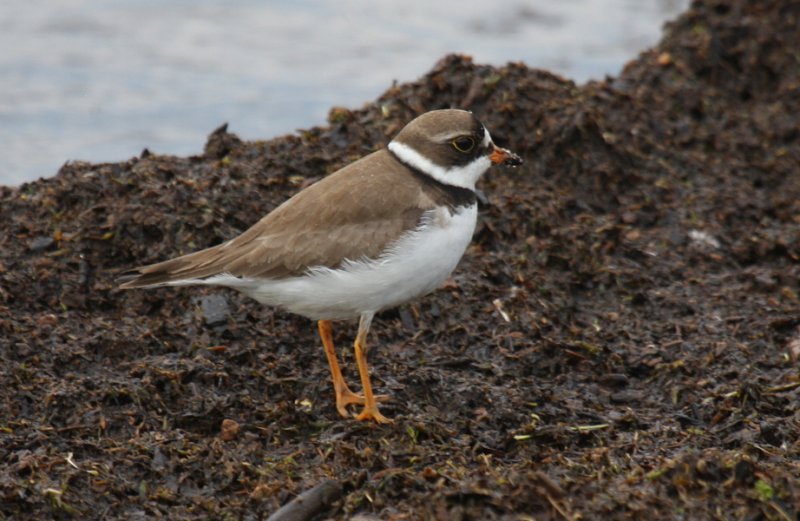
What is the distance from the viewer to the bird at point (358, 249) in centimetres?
638

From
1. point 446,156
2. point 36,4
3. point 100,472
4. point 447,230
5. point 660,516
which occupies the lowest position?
point 660,516

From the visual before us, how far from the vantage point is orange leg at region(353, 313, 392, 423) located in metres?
6.35

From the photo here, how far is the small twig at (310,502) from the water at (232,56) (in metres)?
7.94

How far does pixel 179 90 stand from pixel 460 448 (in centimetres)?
920

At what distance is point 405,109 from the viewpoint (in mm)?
9438

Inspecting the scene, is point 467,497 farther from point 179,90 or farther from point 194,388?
point 179,90

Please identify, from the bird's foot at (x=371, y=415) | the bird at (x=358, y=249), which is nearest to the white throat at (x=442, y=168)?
the bird at (x=358, y=249)

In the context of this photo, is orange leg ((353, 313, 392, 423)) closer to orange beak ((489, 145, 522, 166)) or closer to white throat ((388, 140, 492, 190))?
white throat ((388, 140, 492, 190))

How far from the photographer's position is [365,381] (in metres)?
6.47

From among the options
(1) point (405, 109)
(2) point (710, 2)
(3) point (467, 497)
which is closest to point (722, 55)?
(2) point (710, 2)

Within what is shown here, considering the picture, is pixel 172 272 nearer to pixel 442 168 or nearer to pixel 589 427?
pixel 442 168

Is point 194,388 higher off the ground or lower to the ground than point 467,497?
higher

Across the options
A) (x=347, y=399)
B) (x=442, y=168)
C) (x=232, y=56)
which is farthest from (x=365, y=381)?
(x=232, y=56)

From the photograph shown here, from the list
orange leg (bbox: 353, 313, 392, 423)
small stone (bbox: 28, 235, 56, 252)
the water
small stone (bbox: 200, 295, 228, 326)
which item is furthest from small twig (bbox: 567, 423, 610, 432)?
the water
